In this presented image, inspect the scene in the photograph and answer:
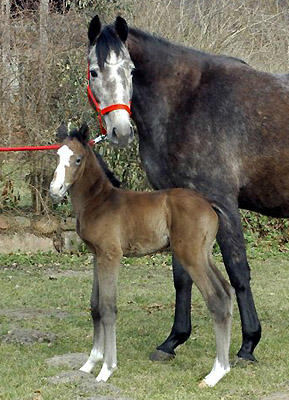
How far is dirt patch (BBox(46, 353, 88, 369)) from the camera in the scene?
5.75 metres

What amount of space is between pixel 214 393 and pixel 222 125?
1.92 meters

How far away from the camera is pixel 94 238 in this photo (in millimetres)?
5426

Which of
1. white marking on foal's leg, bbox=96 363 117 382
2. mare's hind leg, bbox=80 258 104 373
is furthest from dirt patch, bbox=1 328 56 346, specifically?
white marking on foal's leg, bbox=96 363 117 382

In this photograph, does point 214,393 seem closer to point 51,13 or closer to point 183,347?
point 183,347

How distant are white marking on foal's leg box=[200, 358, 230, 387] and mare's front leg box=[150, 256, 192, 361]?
80 centimetres

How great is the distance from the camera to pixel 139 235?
543 centimetres

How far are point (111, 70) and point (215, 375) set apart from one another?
2176 mm

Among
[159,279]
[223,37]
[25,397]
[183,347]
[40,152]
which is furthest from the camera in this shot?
[223,37]

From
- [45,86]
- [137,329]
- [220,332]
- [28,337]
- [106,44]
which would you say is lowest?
[137,329]

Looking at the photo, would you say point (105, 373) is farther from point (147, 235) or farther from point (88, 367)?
point (147, 235)

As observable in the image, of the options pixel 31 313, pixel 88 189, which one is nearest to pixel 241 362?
pixel 88 189

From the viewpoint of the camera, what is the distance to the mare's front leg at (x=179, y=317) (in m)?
6.16

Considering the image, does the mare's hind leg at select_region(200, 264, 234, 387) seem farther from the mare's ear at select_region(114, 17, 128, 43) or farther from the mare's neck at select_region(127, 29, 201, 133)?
the mare's ear at select_region(114, 17, 128, 43)

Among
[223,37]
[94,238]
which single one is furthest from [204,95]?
[223,37]
